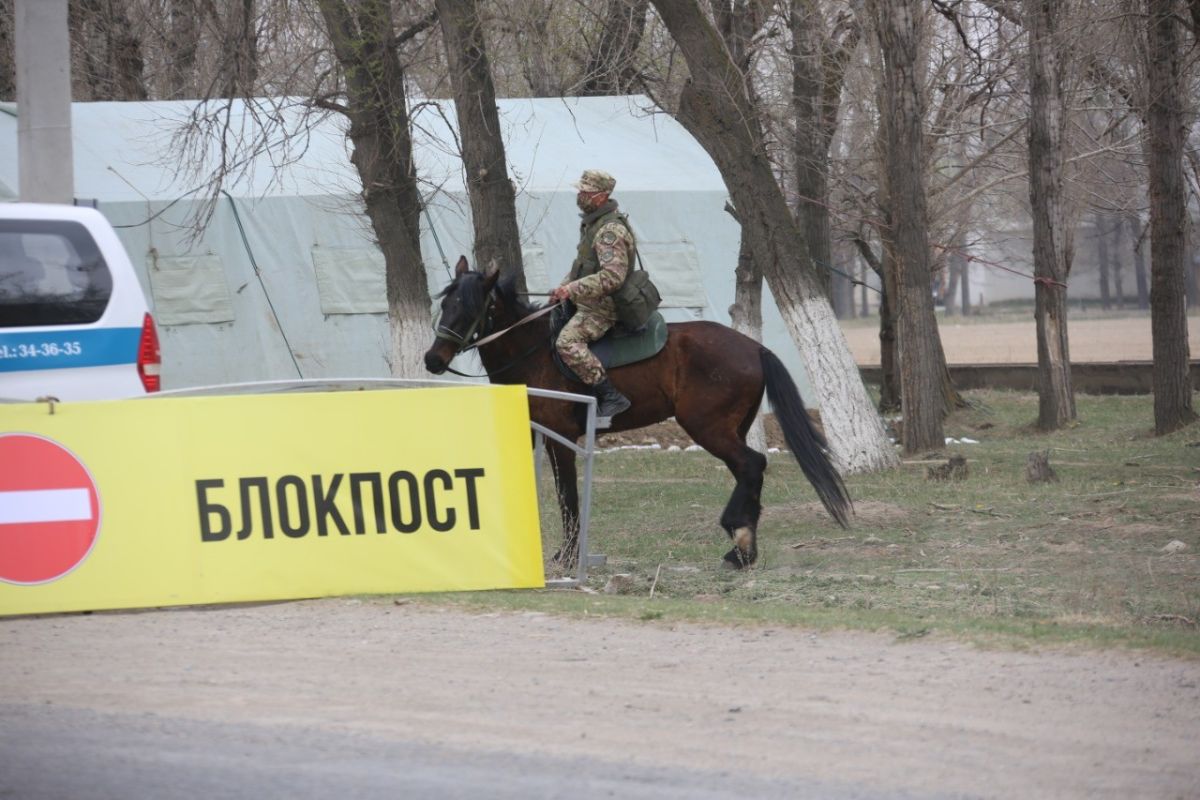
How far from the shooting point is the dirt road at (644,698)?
199 inches

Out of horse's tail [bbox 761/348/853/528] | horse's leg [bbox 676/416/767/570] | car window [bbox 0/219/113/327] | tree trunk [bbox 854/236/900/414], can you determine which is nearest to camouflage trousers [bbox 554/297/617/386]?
horse's leg [bbox 676/416/767/570]

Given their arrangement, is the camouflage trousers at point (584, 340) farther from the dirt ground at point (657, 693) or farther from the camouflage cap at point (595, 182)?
the dirt ground at point (657, 693)

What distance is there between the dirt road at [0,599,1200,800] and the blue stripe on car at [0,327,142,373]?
2702mm

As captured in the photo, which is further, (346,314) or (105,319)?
(346,314)

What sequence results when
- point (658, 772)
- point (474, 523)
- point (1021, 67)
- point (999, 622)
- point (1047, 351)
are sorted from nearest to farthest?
1. point (658, 772)
2. point (999, 622)
3. point (474, 523)
4. point (1047, 351)
5. point (1021, 67)

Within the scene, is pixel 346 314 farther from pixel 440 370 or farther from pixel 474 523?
pixel 474 523

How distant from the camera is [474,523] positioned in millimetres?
8500

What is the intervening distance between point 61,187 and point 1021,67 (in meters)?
15.7

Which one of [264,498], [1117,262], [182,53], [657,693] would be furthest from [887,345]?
[1117,262]

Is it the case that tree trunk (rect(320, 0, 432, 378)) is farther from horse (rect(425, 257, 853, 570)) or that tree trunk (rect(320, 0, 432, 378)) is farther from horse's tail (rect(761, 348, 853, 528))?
horse's tail (rect(761, 348, 853, 528))

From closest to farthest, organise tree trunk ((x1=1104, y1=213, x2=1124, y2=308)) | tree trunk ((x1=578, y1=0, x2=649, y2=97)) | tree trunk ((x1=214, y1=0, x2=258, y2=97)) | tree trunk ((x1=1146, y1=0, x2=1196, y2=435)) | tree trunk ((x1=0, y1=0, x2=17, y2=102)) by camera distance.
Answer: tree trunk ((x1=214, y1=0, x2=258, y2=97)), tree trunk ((x1=578, y1=0, x2=649, y2=97)), tree trunk ((x1=1146, y1=0, x2=1196, y2=435)), tree trunk ((x1=0, y1=0, x2=17, y2=102)), tree trunk ((x1=1104, y1=213, x2=1124, y2=308))

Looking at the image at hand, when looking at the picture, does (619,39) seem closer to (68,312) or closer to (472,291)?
(472,291)

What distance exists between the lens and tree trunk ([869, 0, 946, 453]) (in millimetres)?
15789

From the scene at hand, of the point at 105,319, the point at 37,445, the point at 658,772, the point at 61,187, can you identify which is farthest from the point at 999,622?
the point at 61,187
